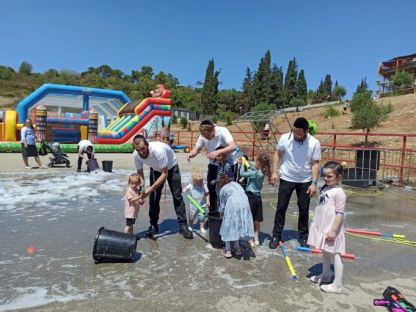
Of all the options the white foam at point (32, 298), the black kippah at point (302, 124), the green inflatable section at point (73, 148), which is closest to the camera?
the white foam at point (32, 298)

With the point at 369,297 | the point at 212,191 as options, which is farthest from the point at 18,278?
the point at 369,297

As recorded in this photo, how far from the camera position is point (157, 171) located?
488cm

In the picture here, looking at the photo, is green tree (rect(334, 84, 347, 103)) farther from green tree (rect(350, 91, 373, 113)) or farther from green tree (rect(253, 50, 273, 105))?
green tree (rect(350, 91, 373, 113))

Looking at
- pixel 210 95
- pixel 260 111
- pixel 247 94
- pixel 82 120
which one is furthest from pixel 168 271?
pixel 247 94

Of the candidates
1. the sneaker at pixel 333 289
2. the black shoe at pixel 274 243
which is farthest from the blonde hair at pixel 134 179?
the sneaker at pixel 333 289

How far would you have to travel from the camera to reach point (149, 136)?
21906 millimetres

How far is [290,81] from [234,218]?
66.6 metres

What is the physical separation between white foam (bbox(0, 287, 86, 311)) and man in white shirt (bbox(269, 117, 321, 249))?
8.29 ft

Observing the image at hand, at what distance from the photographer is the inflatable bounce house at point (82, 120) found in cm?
1852

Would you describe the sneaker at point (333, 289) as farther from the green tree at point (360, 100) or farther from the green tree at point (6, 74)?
the green tree at point (6, 74)

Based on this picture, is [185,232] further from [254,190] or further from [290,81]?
[290,81]

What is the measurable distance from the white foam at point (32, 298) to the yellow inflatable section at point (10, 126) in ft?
56.2

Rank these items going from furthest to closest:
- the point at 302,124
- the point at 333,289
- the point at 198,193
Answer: the point at 198,193 → the point at 302,124 → the point at 333,289

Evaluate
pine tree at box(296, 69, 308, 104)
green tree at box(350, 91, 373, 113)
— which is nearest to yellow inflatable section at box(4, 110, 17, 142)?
green tree at box(350, 91, 373, 113)
